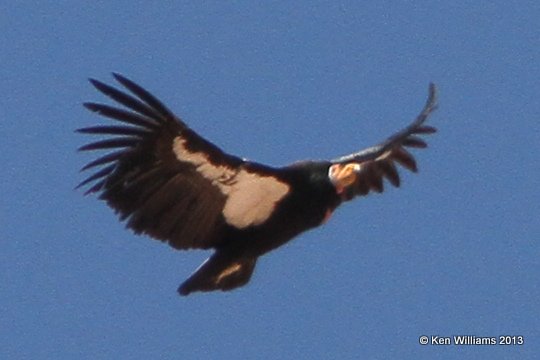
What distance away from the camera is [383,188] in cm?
1834

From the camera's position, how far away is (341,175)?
1664 cm

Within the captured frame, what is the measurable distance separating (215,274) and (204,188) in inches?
34.7

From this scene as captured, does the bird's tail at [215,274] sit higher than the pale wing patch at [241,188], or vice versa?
the pale wing patch at [241,188]

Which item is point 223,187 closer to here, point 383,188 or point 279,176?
point 279,176

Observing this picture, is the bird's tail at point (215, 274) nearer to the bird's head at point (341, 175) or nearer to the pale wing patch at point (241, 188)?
the pale wing patch at point (241, 188)

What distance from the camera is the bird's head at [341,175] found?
1661 cm

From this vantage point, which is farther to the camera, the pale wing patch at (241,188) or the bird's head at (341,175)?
the bird's head at (341,175)

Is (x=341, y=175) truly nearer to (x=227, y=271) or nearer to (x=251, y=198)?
(x=251, y=198)

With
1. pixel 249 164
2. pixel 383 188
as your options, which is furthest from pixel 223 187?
pixel 383 188

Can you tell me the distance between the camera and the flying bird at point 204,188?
1597 cm

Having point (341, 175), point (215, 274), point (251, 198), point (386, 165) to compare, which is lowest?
point (215, 274)

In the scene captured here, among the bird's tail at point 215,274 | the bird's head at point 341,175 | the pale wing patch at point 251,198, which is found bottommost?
the bird's tail at point 215,274

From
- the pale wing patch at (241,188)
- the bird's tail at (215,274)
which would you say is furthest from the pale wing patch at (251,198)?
the bird's tail at (215,274)

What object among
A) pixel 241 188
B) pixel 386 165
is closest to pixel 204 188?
pixel 241 188
